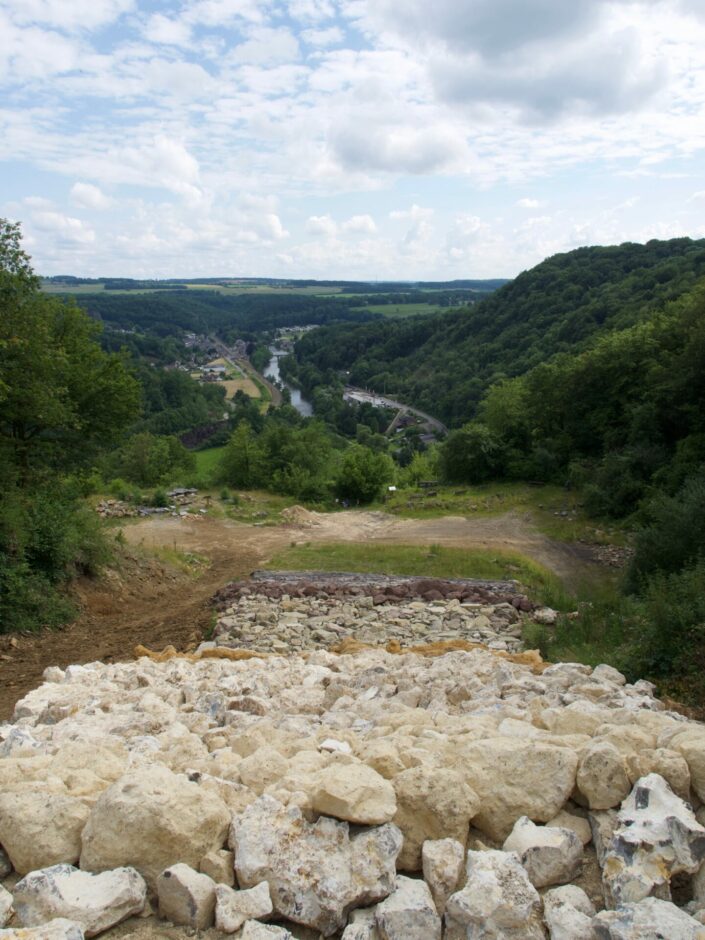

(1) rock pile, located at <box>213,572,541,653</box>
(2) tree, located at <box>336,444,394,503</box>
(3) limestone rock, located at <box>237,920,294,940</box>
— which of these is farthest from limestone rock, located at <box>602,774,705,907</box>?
(2) tree, located at <box>336,444,394,503</box>

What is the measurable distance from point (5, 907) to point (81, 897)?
35cm

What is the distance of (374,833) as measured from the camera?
354 cm

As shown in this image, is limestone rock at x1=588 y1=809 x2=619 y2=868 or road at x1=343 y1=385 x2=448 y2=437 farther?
road at x1=343 y1=385 x2=448 y2=437

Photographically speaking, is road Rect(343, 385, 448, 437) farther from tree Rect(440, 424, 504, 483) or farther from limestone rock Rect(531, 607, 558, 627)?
limestone rock Rect(531, 607, 558, 627)

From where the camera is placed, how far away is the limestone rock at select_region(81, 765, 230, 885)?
3418mm

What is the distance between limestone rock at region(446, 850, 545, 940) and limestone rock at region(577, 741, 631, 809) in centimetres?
76

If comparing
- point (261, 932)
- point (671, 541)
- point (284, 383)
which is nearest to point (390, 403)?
point (284, 383)

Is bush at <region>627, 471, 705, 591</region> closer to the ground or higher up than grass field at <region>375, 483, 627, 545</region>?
higher up

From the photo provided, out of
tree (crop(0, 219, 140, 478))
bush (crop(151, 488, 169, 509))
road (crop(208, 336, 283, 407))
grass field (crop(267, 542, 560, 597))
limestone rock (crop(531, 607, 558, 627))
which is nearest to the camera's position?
limestone rock (crop(531, 607, 558, 627))

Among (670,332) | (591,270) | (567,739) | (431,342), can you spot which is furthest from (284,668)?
(431,342)

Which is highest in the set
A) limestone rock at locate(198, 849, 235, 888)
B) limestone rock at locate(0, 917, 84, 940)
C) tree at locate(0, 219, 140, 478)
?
tree at locate(0, 219, 140, 478)

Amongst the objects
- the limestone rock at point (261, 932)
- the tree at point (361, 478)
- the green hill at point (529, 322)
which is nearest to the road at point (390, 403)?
the green hill at point (529, 322)

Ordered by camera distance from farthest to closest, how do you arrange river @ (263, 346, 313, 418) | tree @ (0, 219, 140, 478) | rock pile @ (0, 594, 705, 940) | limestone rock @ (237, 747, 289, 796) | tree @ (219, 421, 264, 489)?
river @ (263, 346, 313, 418)
tree @ (219, 421, 264, 489)
tree @ (0, 219, 140, 478)
limestone rock @ (237, 747, 289, 796)
rock pile @ (0, 594, 705, 940)

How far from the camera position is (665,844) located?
3418 millimetres
